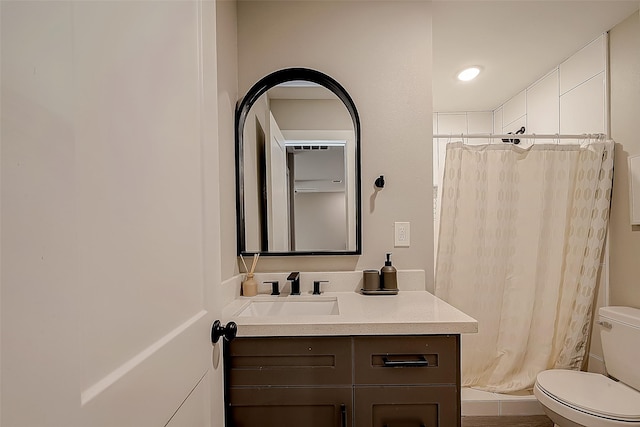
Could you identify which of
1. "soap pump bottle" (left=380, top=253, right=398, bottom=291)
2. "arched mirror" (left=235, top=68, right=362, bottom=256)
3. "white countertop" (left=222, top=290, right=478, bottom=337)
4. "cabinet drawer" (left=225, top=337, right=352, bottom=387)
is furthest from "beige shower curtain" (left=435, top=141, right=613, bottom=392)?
"cabinet drawer" (left=225, top=337, right=352, bottom=387)

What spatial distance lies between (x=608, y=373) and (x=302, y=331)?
1.93 metres

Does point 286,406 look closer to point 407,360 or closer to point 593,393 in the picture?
point 407,360

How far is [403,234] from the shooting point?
1910 mm

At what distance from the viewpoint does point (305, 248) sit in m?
1.91

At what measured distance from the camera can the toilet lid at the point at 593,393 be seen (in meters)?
1.62

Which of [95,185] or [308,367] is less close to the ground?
[95,185]

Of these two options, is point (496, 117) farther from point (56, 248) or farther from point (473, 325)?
point (56, 248)

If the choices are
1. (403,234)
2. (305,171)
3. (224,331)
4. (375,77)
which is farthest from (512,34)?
(224,331)

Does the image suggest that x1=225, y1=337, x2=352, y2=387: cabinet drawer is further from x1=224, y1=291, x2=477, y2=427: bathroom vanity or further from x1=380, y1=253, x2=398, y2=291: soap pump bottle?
x1=380, y1=253, x2=398, y2=291: soap pump bottle

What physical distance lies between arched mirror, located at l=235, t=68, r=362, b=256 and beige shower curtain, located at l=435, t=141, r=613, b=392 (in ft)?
2.40

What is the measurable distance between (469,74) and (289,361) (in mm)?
2530

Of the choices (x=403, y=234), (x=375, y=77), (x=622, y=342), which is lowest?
(x=622, y=342)

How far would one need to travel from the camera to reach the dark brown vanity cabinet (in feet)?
4.17

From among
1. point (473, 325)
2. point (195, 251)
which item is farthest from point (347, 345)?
point (195, 251)
